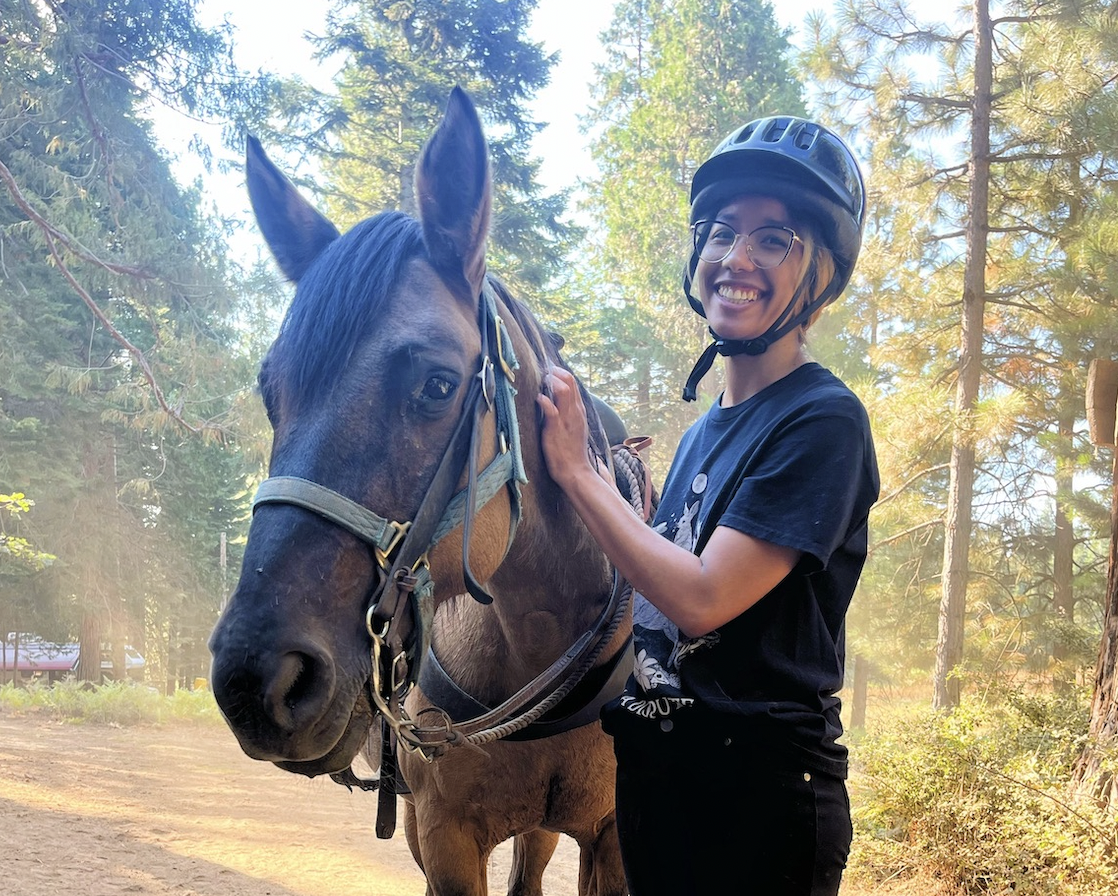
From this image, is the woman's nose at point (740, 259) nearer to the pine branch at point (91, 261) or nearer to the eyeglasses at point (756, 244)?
the eyeglasses at point (756, 244)

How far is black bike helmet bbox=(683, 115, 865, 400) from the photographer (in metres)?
1.63

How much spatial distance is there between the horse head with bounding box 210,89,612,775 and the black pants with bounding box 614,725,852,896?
0.50 metres

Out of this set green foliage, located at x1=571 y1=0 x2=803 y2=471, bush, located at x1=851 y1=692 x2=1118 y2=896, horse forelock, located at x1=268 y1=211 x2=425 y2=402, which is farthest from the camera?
green foliage, located at x1=571 y1=0 x2=803 y2=471

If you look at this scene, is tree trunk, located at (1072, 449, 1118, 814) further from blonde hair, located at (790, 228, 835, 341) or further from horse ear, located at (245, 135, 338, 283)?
horse ear, located at (245, 135, 338, 283)

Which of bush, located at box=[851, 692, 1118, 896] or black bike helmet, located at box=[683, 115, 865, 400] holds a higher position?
black bike helmet, located at box=[683, 115, 865, 400]

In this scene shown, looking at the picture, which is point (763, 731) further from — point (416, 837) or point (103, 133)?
point (103, 133)

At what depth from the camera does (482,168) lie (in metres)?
1.53

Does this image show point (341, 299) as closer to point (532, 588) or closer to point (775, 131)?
point (532, 588)

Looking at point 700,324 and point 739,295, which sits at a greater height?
point 700,324

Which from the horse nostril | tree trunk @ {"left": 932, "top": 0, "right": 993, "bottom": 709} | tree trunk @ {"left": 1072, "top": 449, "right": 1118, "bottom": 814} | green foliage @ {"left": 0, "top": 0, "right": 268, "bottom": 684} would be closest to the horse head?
the horse nostril

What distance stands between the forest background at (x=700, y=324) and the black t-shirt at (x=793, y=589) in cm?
370

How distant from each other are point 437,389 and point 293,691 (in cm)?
56

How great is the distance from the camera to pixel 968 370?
8203 millimetres

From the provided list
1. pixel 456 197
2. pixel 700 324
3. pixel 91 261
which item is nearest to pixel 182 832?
pixel 91 261
